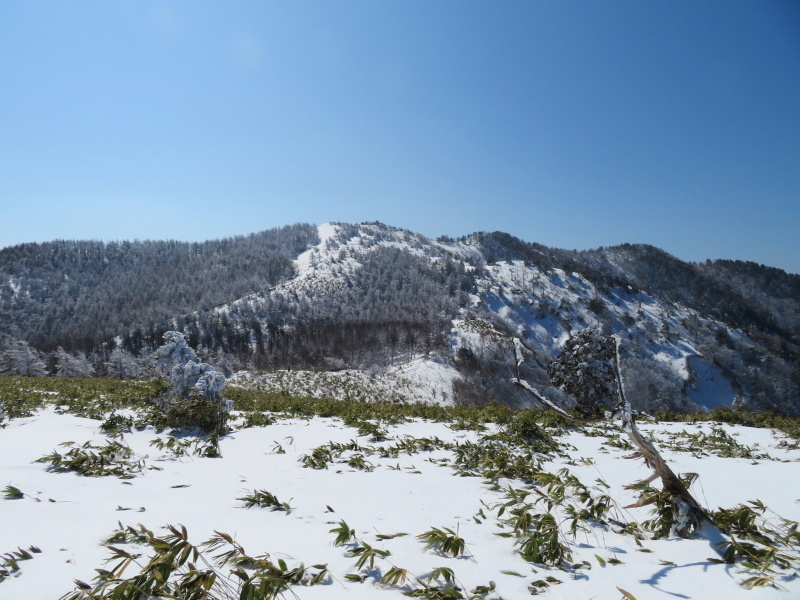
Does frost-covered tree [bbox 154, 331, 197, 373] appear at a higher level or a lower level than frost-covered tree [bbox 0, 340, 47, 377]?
higher

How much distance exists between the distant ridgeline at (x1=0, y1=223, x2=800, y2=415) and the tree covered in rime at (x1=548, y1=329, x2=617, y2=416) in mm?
30424

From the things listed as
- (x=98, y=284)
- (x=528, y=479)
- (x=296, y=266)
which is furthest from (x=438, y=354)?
(x=98, y=284)

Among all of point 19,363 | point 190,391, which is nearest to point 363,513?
point 190,391

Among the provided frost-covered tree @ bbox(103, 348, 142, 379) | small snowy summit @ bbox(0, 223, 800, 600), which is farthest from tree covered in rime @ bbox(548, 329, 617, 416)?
frost-covered tree @ bbox(103, 348, 142, 379)

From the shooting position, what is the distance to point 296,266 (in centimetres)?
15075

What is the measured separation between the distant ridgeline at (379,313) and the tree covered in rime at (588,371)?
1198 inches

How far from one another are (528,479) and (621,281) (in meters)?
166

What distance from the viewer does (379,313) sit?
3831 inches

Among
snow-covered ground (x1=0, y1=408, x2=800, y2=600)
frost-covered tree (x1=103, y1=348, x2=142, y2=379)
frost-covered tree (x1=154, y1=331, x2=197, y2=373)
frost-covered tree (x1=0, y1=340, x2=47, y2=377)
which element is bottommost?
frost-covered tree (x1=103, y1=348, x2=142, y2=379)

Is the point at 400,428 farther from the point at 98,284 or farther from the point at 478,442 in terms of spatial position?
the point at 98,284

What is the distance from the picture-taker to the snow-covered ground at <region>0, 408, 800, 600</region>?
2764mm

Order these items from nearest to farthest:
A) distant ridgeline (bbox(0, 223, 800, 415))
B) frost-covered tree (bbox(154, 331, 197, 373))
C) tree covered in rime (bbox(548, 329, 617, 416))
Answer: frost-covered tree (bbox(154, 331, 197, 373))
tree covered in rime (bbox(548, 329, 617, 416))
distant ridgeline (bbox(0, 223, 800, 415))

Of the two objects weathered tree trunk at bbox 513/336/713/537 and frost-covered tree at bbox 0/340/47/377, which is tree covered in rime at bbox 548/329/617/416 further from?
frost-covered tree at bbox 0/340/47/377

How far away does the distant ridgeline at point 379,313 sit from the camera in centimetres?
7106
